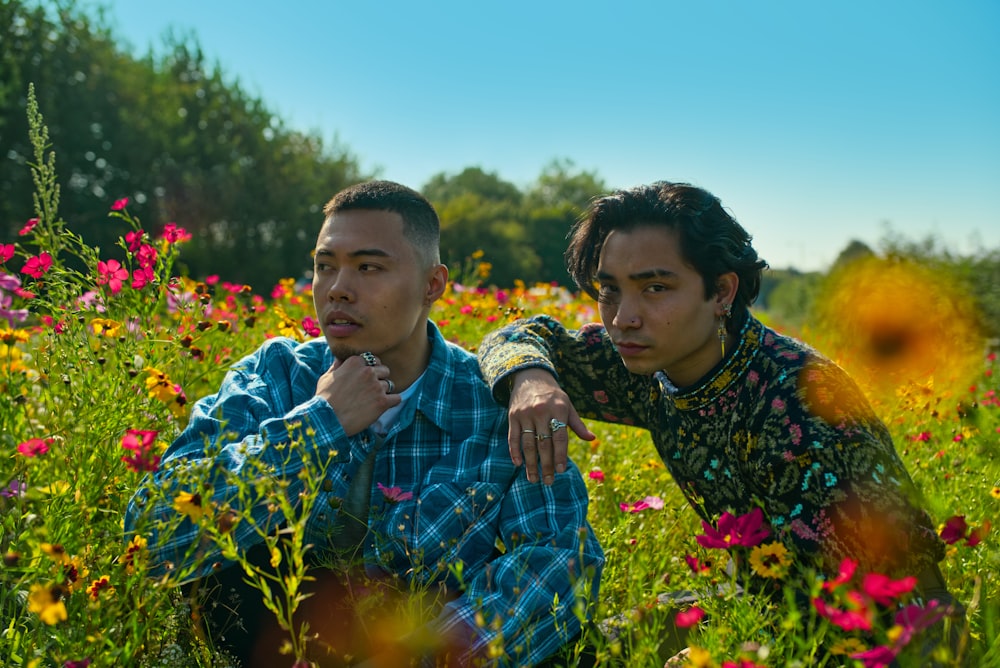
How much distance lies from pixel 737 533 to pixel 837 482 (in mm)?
502

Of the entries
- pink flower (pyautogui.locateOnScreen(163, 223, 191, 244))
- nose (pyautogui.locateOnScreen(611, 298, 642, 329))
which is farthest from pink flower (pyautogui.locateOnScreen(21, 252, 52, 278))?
nose (pyautogui.locateOnScreen(611, 298, 642, 329))

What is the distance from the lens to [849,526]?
67.1 inches

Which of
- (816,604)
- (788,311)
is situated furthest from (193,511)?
(788,311)

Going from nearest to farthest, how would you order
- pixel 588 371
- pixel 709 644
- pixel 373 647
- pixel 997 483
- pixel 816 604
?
pixel 816 604 → pixel 709 644 → pixel 373 647 → pixel 997 483 → pixel 588 371

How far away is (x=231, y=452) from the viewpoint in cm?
175

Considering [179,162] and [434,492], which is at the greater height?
[179,162]

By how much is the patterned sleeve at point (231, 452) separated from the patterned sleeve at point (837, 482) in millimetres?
1143

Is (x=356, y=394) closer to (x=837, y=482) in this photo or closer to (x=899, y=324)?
(x=837, y=482)

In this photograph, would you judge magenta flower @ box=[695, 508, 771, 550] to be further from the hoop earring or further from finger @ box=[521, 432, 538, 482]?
the hoop earring

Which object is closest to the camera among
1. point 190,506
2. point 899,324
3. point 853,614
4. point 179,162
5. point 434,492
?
point 853,614

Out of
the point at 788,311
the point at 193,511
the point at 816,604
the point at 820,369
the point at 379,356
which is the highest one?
the point at 788,311

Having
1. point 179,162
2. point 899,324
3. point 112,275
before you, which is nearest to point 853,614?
point 112,275

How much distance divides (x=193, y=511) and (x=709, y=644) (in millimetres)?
978

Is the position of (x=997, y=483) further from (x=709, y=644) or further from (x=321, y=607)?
(x=321, y=607)
